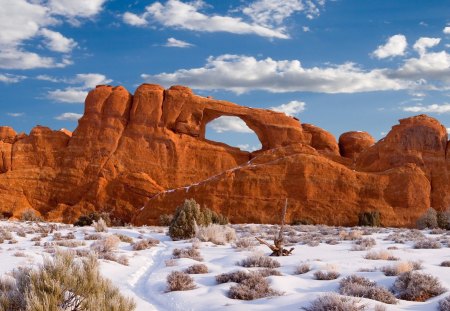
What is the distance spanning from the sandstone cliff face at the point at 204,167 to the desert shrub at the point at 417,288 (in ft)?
116

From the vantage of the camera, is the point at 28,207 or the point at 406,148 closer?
the point at 406,148

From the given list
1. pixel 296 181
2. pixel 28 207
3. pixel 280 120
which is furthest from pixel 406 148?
pixel 28 207

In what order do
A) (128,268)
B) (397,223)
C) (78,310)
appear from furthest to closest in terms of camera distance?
(397,223)
(128,268)
(78,310)

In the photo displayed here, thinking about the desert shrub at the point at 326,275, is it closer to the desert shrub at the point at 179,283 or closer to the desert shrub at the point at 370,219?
the desert shrub at the point at 179,283

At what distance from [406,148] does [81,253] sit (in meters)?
42.3

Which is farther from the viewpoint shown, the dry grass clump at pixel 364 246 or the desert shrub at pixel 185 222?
the desert shrub at pixel 185 222

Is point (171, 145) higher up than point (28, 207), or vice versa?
point (171, 145)

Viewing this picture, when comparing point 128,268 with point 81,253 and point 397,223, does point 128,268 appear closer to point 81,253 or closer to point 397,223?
point 81,253

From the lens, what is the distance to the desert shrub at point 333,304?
652cm

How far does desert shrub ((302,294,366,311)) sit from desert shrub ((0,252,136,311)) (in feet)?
8.17

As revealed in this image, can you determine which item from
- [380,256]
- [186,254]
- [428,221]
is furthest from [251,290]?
[428,221]

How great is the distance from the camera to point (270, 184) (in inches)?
1807

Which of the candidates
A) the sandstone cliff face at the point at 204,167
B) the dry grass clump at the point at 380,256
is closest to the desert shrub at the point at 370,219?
the sandstone cliff face at the point at 204,167

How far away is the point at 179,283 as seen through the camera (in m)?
8.86
